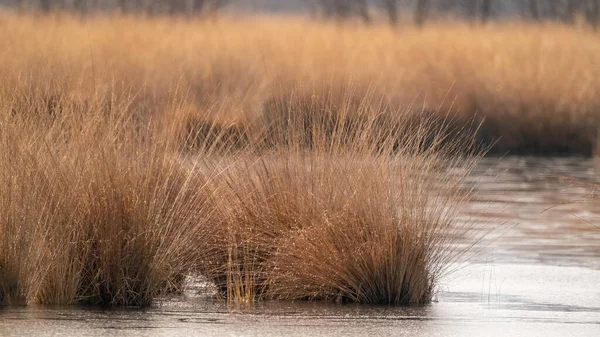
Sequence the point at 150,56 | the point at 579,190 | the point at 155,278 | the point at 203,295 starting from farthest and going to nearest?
the point at 150,56 → the point at 579,190 → the point at 203,295 → the point at 155,278

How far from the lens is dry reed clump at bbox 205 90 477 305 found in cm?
716

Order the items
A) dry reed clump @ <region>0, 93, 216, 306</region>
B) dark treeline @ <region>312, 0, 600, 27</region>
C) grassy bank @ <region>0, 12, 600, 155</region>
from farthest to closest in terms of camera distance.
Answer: dark treeline @ <region>312, 0, 600, 27</region>, grassy bank @ <region>0, 12, 600, 155</region>, dry reed clump @ <region>0, 93, 216, 306</region>

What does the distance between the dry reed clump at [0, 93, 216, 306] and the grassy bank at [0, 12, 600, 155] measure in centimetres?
1139

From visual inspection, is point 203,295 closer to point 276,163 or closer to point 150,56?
→ point 276,163

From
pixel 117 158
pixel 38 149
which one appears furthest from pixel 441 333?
pixel 38 149

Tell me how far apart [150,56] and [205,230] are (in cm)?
1422

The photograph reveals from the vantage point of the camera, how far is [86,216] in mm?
6887

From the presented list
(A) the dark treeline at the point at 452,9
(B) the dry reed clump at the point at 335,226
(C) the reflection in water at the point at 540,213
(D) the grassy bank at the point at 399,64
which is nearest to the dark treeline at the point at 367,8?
(A) the dark treeline at the point at 452,9

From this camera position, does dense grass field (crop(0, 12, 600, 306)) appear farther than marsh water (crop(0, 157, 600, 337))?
Yes

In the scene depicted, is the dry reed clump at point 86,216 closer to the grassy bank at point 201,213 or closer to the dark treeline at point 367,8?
the grassy bank at point 201,213

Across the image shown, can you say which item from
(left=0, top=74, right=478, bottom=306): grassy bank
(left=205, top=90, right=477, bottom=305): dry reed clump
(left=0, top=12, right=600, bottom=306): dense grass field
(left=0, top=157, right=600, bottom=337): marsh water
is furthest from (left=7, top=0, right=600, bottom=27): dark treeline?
(left=205, top=90, right=477, bottom=305): dry reed clump

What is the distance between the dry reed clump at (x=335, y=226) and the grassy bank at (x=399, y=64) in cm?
1105

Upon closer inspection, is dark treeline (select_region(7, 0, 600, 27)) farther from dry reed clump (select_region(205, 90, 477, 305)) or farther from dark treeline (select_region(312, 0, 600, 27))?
dry reed clump (select_region(205, 90, 477, 305))

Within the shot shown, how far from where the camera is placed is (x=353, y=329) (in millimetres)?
6273
